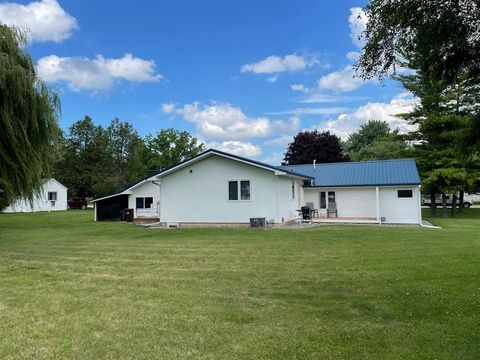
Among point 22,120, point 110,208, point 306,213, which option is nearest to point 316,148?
point 306,213

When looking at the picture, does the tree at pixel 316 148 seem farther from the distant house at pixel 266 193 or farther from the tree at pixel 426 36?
the tree at pixel 426 36

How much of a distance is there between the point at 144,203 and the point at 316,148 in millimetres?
A: 24817

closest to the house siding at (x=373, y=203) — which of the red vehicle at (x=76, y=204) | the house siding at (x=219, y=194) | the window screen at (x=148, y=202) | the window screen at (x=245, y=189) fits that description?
the house siding at (x=219, y=194)

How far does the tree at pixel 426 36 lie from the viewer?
4430 mm

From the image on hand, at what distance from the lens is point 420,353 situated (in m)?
3.72

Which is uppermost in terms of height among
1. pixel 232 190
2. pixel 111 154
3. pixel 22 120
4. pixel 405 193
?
pixel 111 154

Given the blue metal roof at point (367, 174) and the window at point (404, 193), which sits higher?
the blue metal roof at point (367, 174)

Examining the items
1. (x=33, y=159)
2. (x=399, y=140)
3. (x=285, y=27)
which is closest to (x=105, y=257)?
(x=33, y=159)

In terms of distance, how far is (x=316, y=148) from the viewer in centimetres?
4478

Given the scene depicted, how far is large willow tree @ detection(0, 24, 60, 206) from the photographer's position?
38.9 ft

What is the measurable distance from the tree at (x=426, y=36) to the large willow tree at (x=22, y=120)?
35.1ft

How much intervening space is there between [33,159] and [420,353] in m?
12.4

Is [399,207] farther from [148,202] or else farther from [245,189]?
[148,202]

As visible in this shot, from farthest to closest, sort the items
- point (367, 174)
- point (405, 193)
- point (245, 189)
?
point (367, 174) < point (405, 193) < point (245, 189)
